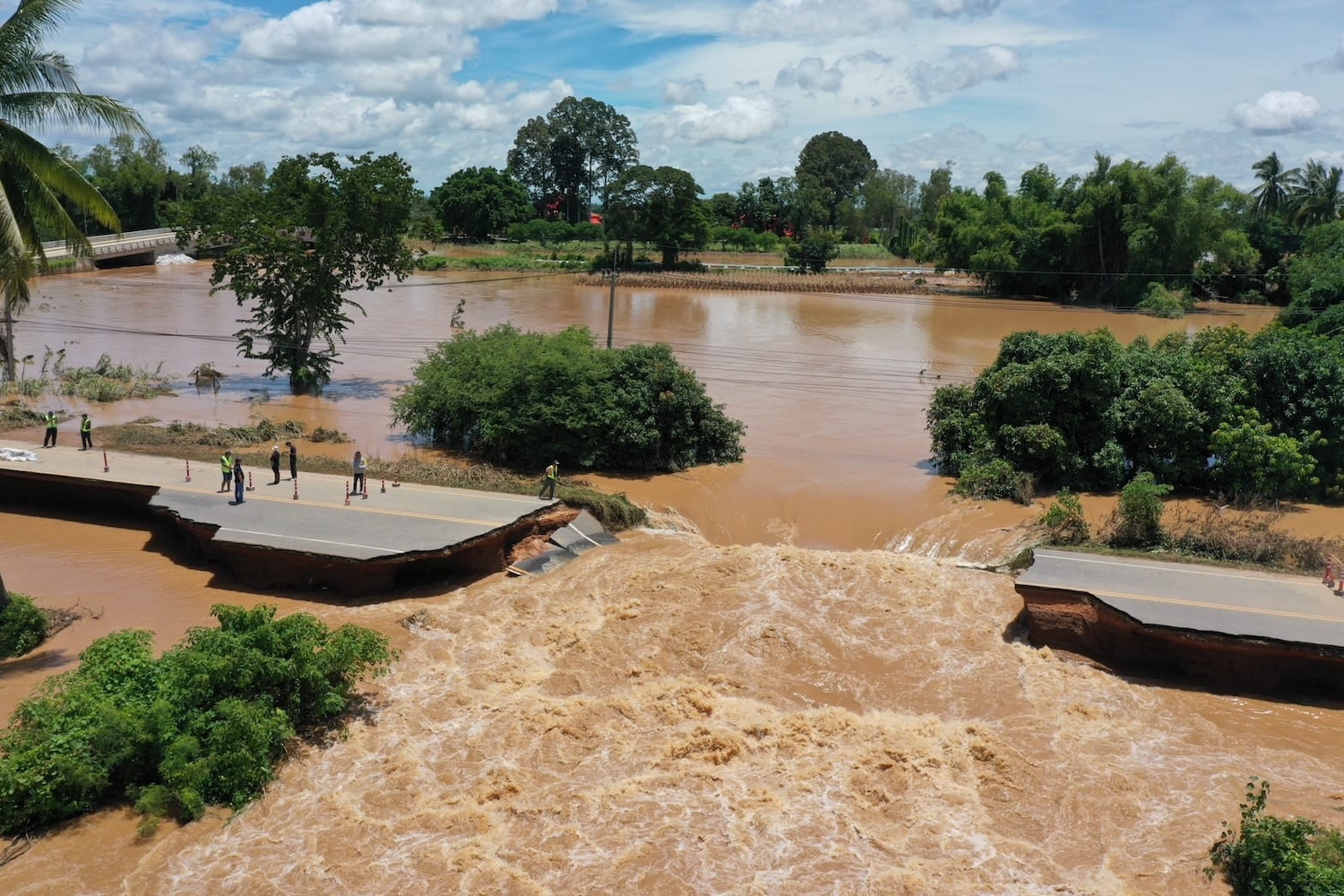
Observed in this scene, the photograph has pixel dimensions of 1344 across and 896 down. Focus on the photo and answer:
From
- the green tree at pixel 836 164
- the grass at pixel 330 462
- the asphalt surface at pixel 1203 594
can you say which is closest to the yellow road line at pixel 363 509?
the grass at pixel 330 462

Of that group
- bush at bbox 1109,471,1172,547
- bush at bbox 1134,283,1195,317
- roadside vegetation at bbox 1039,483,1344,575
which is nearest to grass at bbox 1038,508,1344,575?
roadside vegetation at bbox 1039,483,1344,575

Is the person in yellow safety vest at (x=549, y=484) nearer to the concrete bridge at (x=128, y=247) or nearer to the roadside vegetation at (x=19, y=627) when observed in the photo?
the roadside vegetation at (x=19, y=627)

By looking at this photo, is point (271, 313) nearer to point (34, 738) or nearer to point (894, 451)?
point (894, 451)

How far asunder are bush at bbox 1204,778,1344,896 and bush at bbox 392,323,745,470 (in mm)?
14975

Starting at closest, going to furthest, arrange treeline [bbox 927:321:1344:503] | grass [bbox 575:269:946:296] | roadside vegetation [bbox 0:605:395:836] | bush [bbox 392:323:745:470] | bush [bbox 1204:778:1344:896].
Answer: bush [bbox 1204:778:1344:896] < roadside vegetation [bbox 0:605:395:836] < treeline [bbox 927:321:1344:503] < bush [bbox 392:323:745:470] < grass [bbox 575:269:946:296]

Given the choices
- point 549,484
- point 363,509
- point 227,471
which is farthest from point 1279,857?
point 227,471

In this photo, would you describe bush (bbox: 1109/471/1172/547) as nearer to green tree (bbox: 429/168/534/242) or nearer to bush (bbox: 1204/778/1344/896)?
bush (bbox: 1204/778/1344/896)

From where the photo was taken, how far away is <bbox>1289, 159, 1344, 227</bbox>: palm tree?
219 ft

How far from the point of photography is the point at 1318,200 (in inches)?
2628

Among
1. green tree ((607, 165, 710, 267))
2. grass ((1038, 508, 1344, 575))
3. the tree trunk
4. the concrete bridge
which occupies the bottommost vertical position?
grass ((1038, 508, 1344, 575))

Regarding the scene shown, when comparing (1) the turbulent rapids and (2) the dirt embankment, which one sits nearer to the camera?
(1) the turbulent rapids

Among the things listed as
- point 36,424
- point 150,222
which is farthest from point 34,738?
point 150,222

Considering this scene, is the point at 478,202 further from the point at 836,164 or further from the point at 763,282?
→ the point at 836,164

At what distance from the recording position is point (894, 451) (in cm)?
2731
